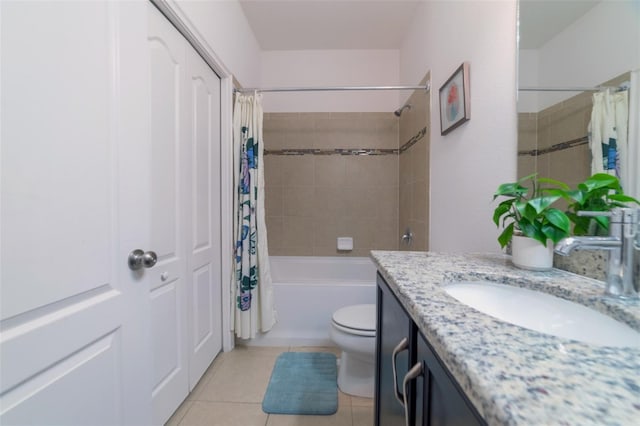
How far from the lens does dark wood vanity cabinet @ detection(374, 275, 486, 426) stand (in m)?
0.43

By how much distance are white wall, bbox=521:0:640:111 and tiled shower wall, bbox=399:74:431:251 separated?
948 millimetres

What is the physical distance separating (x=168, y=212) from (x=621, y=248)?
5.08 ft

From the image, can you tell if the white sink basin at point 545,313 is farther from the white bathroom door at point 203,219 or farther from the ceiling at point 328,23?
the ceiling at point 328,23

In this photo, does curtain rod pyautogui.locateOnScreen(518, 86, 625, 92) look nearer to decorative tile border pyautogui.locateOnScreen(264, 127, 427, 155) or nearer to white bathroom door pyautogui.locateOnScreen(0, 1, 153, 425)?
white bathroom door pyautogui.locateOnScreen(0, 1, 153, 425)

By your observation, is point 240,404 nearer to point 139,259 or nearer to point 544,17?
point 139,259

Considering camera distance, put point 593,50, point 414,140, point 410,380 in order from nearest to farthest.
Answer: point 410,380 → point 593,50 → point 414,140

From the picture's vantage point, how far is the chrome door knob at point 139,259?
831 mm

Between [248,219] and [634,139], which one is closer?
[634,139]

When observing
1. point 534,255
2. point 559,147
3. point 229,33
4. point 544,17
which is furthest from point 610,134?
point 229,33

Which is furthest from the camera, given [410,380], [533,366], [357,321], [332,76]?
[332,76]

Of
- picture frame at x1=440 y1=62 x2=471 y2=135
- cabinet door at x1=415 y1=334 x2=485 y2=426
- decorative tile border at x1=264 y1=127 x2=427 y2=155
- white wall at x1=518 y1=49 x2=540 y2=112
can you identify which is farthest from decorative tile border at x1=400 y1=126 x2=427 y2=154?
cabinet door at x1=415 y1=334 x2=485 y2=426

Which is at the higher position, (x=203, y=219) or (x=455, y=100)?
(x=455, y=100)

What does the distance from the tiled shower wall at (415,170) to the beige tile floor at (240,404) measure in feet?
3.60

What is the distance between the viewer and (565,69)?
83cm
